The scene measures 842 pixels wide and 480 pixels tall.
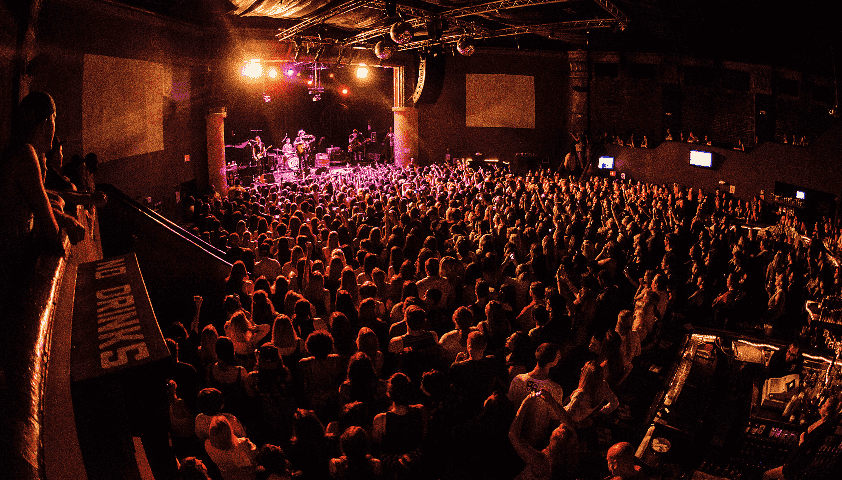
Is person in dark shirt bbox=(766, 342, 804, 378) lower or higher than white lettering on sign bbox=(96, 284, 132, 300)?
lower

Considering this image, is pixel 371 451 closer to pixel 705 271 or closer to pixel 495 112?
pixel 705 271

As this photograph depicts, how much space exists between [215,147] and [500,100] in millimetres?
10816

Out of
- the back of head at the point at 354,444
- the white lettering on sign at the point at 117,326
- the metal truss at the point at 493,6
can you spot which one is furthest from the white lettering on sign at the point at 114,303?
the metal truss at the point at 493,6

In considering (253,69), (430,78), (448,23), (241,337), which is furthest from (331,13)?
(241,337)

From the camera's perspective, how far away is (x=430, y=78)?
13867mm

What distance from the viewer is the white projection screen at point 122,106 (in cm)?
968

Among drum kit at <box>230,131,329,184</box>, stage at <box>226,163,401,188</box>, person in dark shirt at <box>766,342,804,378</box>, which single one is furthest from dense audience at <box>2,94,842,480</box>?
drum kit at <box>230,131,329,184</box>

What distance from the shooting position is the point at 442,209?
10.4 metres

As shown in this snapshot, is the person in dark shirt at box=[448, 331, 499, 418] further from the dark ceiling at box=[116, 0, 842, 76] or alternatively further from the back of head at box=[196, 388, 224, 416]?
the dark ceiling at box=[116, 0, 842, 76]

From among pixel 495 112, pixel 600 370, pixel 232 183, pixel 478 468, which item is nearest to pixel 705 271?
pixel 600 370

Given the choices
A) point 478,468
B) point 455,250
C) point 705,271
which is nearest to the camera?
point 478,468

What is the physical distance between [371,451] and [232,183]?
15265 mm

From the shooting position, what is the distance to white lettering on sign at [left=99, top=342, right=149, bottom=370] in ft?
6.09

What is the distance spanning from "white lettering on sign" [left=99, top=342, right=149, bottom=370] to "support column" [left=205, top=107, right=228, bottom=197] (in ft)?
46.5
